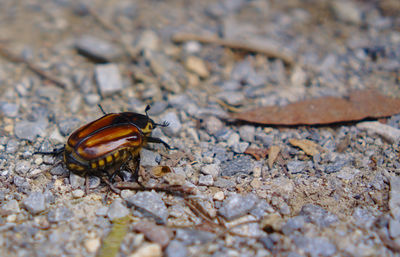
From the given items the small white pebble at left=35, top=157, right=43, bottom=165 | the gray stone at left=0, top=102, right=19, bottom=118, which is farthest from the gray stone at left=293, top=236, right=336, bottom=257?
the gray stone at left=0, top=102, right=19, bottom=118

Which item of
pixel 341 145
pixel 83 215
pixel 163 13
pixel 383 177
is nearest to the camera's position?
pixel 83 215

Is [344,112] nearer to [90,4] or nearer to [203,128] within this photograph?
[203,128]

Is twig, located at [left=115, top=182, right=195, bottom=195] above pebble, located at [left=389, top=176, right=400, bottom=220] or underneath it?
underneath

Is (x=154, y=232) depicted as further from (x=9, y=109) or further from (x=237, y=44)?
(x=237, y=44)

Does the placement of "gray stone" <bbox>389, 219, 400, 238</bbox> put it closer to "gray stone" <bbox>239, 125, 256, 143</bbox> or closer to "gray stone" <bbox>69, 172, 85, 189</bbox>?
"gray stone" <bbox>239, 125, 256, 143</bbox>

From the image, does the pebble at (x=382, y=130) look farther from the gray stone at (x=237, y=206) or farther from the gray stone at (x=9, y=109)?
the gray stone at (x=9, y=109)

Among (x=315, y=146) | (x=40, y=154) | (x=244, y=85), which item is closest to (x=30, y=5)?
(x=40, y=154)
